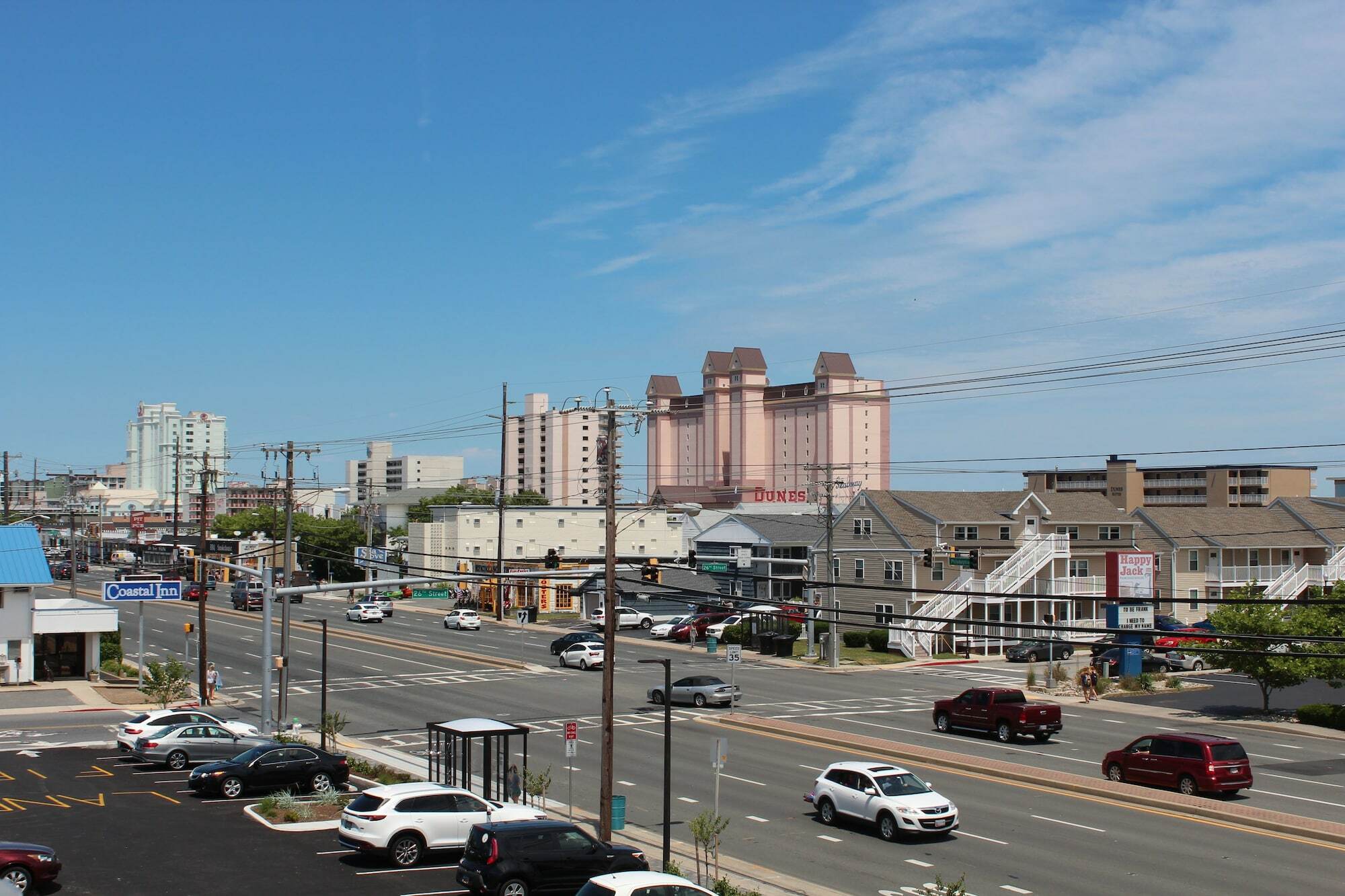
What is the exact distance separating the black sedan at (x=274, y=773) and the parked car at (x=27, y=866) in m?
A: 9.31

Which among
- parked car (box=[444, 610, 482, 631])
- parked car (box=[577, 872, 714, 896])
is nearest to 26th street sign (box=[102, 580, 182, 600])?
parked car (box=[444, 610, 482, 631])

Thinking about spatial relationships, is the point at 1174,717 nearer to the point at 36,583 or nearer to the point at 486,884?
the point at 486,884

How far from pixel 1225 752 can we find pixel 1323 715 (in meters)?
16.5

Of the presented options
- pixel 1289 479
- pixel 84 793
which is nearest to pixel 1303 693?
pixel 84 793

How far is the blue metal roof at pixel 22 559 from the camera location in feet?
173

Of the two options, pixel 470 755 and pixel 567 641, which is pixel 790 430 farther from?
pixel 470 755

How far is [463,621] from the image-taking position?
7956 centimetres

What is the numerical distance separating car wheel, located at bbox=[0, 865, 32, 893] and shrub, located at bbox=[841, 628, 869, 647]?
56.5 meters

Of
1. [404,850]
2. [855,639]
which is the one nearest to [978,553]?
[855,639]

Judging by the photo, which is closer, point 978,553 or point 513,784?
point 513,784

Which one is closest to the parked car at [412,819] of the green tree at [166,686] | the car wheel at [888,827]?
the car wheel at [888,827]

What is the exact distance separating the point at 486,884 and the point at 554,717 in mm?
23634

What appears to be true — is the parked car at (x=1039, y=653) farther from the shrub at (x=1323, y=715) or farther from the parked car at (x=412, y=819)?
the parked car at (x=412, y=819)

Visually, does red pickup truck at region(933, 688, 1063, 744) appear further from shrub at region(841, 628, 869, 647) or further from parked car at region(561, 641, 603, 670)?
shrub at region(841, 628, 869, 647)
